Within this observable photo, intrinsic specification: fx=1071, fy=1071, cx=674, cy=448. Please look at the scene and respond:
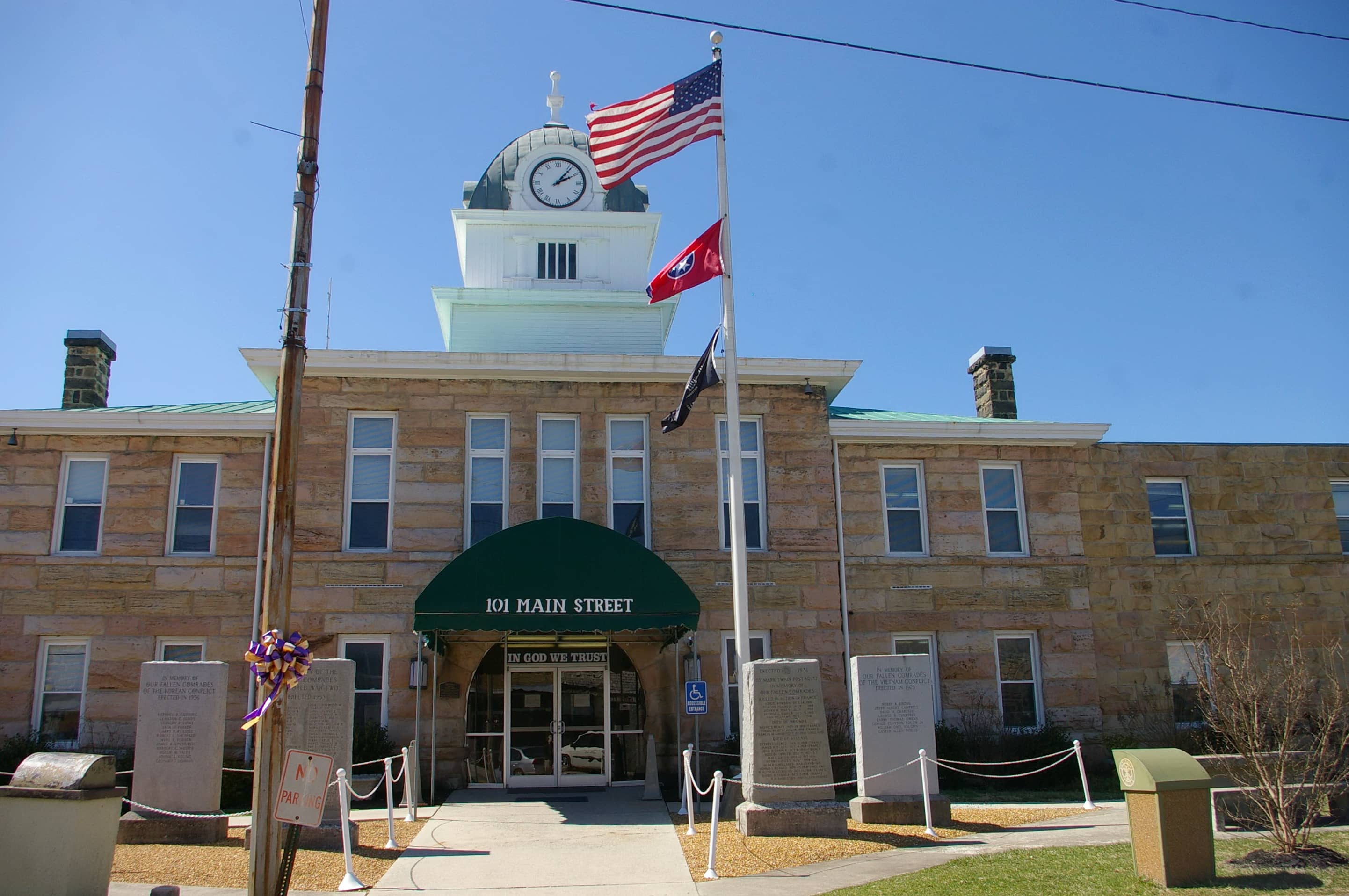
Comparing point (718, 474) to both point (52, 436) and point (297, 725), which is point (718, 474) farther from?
point (52, 436)

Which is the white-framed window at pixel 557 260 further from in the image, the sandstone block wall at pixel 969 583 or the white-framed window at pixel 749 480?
the sandstone block wall at pixel 969 583

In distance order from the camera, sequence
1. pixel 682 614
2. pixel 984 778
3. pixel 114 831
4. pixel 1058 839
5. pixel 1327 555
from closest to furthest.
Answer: pixel 114 831
pixel 1058 839
pixel 682 614
pixel 984 778
pixel 1327 555

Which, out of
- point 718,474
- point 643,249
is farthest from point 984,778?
point 643,249

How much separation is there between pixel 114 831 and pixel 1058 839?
391 inches

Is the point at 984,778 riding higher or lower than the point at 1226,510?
lower

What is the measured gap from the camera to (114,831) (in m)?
9.56

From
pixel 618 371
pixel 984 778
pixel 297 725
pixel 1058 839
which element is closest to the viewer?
pixel 1058 839

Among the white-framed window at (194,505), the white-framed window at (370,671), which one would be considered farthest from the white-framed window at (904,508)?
the white-framed window at (194,505)

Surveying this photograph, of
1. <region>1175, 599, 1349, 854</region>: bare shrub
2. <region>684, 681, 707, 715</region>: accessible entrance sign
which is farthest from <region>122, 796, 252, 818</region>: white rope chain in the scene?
<region>1175, 599, 1349, 854</region>: bare shrub

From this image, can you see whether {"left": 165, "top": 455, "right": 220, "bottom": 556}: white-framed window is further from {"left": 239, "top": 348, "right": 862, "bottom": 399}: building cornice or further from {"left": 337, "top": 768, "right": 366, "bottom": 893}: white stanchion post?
{"left": 337, "top": 768, "right": 366, "bottom": 893}: white stanchion post

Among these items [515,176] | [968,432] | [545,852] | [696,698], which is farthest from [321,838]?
[515,176]

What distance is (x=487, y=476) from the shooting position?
64.0 feet

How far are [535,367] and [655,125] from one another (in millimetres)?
5588

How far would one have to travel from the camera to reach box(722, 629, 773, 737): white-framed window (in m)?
18.7
